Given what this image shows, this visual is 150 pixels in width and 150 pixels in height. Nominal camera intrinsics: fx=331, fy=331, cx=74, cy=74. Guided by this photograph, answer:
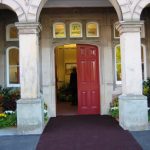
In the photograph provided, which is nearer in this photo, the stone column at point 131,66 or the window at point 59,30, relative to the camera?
the stone column at point 131,66

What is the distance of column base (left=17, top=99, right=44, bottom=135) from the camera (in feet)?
29.9

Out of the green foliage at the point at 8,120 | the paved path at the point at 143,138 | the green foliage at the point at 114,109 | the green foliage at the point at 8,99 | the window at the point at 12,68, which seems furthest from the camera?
the window at the point at 12,68

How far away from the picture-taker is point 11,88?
12.0 meters

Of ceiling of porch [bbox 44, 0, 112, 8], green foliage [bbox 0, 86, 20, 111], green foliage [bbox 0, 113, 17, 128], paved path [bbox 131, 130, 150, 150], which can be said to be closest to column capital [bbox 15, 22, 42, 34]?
ceiling of porch [bbox 44, 0, 112, 8]

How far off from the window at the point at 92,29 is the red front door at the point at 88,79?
45cm

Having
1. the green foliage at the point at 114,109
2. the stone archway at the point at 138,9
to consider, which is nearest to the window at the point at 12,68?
the green foliage at the point at 114,109

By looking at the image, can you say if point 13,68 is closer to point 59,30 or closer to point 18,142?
point 59,30

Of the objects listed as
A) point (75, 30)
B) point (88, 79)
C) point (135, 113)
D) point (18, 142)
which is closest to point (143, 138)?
point (135, 113)

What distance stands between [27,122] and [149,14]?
20.8 feet

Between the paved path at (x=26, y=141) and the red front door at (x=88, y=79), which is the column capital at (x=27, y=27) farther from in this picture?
the red front door at (x=88, y=79)

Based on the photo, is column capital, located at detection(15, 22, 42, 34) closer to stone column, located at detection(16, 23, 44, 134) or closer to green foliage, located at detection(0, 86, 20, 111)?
stone column, located at detection(16, 23, 44, 134)

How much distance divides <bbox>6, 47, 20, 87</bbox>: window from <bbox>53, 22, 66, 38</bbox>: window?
1.61 metres

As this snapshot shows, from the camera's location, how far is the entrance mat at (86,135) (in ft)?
24.9

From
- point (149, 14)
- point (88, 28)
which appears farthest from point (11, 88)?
point (149, 14)
